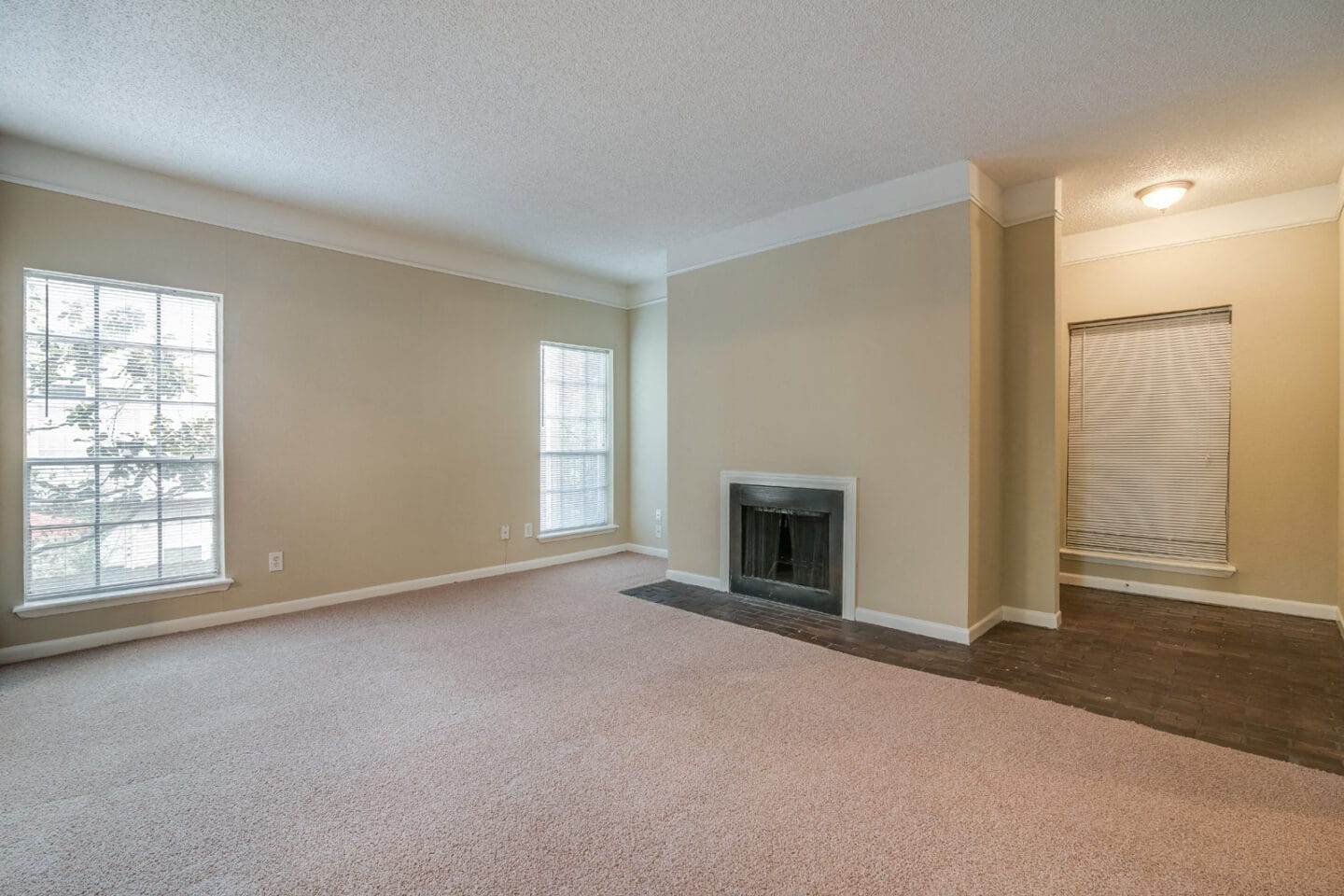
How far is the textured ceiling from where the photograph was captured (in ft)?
7.70

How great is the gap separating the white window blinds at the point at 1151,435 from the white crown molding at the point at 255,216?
454 cm

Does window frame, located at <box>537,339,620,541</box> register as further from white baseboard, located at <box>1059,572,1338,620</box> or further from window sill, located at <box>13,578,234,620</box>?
white baseboard, located at <box>1059,572,1338,620</box>

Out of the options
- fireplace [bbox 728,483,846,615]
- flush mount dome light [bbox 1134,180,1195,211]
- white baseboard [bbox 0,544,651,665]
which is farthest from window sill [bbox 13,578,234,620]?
flush mount dome light [bbox 1134,180,1195,211]

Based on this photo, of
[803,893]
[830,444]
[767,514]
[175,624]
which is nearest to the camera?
[803,893]

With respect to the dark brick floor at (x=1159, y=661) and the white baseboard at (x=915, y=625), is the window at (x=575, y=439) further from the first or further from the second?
the white baseboard at (x=915, y=625)

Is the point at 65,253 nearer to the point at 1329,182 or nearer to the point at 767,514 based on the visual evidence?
the point at 767,514

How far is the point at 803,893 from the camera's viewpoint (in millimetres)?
1617

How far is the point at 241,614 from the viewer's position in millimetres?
4078

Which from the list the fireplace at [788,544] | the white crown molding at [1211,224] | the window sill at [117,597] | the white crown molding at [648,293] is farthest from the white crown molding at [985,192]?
the window sill at [117,597]

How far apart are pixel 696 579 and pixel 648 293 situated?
301cm

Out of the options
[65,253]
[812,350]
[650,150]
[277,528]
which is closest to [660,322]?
[812,350]

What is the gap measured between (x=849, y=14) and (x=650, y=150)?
1.35 meters

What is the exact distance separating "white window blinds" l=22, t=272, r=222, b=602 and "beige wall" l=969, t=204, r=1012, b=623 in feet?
15.5

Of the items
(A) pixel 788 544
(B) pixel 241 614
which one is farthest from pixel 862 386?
(B) pixel 241 614
